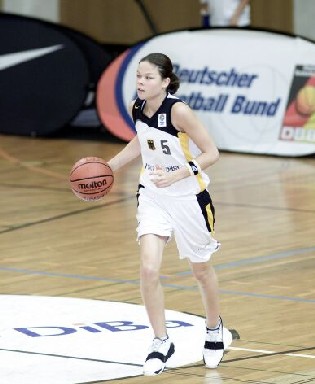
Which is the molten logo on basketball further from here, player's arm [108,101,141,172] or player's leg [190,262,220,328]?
player's leg [190,262,220,328]

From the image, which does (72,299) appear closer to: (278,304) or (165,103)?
(278,304)

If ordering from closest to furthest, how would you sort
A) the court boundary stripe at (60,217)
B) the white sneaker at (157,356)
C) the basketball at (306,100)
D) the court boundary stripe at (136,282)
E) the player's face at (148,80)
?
the white sneaker at (157,356), the player's face at (148,80), the court boundary stripe at (136,282), the court boundary stripe at (60,217), the basketball at (306,100)

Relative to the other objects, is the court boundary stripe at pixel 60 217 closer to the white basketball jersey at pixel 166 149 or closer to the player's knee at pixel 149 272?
the white basketball jersey at pixel 166 149

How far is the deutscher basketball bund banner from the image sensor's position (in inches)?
661

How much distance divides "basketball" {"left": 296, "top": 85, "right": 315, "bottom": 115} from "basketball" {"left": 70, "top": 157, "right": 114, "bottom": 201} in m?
8.83

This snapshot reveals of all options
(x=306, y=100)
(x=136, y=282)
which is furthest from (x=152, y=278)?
(x=306, y=100)

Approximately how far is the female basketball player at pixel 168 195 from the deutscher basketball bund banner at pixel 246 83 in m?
8.93

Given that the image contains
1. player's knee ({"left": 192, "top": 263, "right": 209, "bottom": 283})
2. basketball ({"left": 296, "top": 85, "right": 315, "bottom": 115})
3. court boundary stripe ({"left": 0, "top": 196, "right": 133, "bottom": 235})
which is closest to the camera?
player's knee ({"left": 192, "top": 263, "right": 209, "bottom": 283})

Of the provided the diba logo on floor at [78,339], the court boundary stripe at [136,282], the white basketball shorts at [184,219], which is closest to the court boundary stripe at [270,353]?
the diba logo on floor at [78,339]

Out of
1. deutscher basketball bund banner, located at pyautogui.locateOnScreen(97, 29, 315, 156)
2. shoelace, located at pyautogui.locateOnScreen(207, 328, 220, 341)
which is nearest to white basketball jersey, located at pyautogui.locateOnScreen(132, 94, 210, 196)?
shoelace, located at pyautogui.locateOnScreen(207, 328, 220, 341)

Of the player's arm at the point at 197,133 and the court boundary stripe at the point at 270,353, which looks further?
the court boundary stripe at the point at 270,353

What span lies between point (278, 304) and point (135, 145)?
83.3 inches

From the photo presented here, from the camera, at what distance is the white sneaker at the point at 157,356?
7609 millimetres

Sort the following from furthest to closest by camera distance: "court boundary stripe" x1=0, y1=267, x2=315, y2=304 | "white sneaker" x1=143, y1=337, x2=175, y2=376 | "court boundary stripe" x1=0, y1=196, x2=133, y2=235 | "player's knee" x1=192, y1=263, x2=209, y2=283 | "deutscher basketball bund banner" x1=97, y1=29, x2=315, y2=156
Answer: "deutscher basketball bund banner" x1=97, y1=29, x2=315, y2=156, "court boundary stripe" x1=0, y1=196, x2=133, y2=235, "court boundary stripe" x1=0, y1=267, x2=315, y2=304, "player's knee" x1=192, y1=263, x2=209, y2=283, "white sneaker" x1=143, y1=337, x2=175, y2=376
